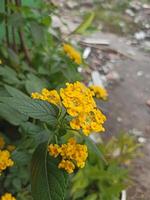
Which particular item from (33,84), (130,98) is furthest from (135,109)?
(33,84)

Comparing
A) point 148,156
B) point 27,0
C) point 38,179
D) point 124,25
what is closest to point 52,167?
point 38,179

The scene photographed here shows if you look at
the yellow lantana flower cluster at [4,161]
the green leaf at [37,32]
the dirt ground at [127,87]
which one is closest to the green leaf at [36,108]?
the yellow lantana flower cluster at [4,161]

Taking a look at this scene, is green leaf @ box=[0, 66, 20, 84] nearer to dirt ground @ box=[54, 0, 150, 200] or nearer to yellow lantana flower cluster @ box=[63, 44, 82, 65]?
yellow lantana flower cluster @ box=[63, 44, 82, 65]

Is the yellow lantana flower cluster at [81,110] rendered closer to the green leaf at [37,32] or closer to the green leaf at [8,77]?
the green leaf at [8,77]

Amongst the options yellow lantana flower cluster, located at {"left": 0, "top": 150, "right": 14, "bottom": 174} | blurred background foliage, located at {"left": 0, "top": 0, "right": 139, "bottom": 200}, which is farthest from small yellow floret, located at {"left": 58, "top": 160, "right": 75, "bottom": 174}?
blurred background foliage, located at {"left": 0, "top": 0, "right": 139, "bottom": 200}

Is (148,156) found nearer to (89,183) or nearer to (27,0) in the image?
(89,183)

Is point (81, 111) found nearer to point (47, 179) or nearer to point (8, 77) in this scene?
point (47, 179)

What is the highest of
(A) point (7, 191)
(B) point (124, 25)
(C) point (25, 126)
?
(C) point (25, 126)

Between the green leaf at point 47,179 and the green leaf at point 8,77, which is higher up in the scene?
the green leaf at point 47,179
